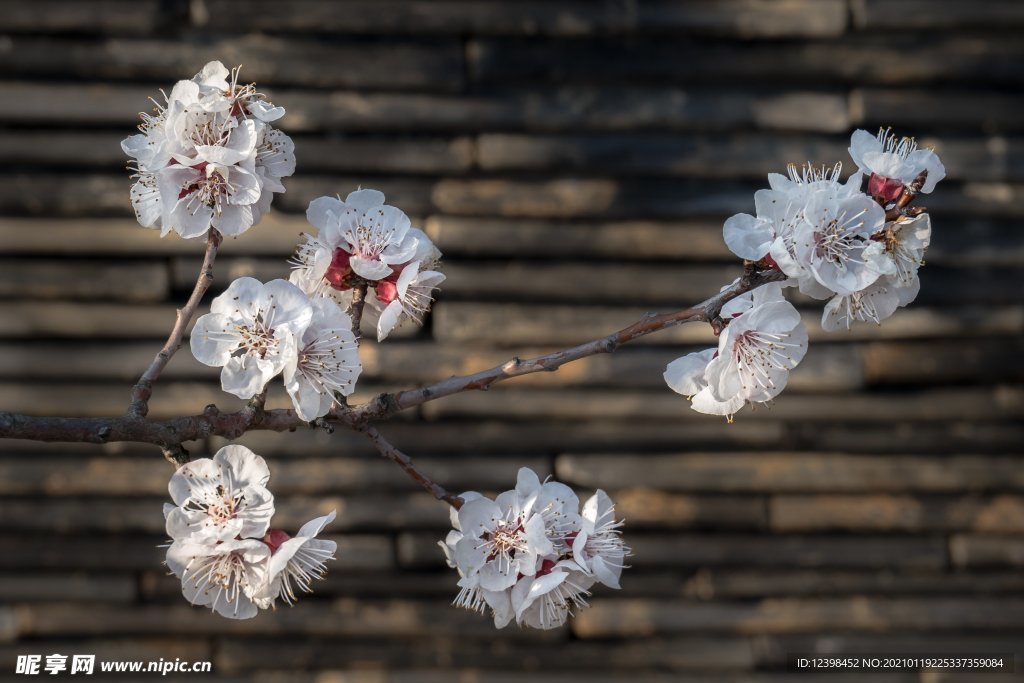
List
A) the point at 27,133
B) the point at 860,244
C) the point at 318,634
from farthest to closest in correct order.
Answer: the point at 318,634, the point at 27,133, the point at 860,244

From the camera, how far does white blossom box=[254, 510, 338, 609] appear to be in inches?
33.8

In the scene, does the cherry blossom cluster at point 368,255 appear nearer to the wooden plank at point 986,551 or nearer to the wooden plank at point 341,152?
the wooden plank at point 341,152

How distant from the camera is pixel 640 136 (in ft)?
8.21

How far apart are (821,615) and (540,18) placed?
1.76 m

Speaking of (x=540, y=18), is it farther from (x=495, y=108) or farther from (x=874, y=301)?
(x=874, y=301)

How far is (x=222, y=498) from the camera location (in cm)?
86

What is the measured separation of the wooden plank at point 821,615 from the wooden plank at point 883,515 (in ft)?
0.71

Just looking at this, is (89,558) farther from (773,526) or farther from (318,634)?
(773,526)

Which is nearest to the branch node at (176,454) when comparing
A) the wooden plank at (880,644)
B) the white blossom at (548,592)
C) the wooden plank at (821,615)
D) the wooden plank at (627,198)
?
the white blossom at (548,592)

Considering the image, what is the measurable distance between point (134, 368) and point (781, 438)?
170 centimetres

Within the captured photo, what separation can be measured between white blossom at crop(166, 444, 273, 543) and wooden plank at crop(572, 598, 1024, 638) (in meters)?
1.88

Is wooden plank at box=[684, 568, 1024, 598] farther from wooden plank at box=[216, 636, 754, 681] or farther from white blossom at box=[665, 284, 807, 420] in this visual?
white blossom at box=[665, 284, 807, 420]

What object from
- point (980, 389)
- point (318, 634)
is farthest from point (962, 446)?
point (318, 634)

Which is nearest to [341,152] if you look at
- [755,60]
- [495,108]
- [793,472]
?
[495,108]
